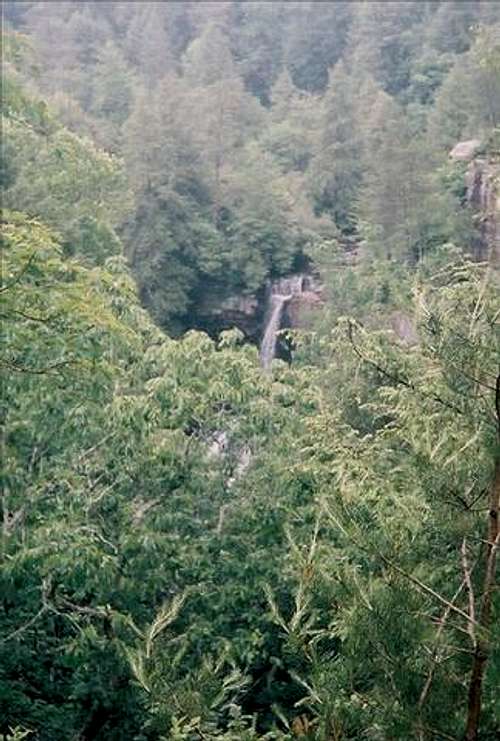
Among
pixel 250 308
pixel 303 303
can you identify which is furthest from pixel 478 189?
pixel 250 308

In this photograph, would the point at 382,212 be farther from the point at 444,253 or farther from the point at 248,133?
the point at 248,133

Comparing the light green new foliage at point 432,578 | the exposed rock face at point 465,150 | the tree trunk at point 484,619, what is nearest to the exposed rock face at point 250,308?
the exposed rock face at point 465,150

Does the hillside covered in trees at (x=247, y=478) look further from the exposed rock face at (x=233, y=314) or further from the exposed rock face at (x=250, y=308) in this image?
the exposed rock face at (x=233, y=314)

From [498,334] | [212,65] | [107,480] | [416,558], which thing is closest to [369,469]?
[416,558]

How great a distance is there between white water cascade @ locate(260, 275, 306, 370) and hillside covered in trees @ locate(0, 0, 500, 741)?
17 centimetres

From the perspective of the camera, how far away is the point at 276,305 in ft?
70.7

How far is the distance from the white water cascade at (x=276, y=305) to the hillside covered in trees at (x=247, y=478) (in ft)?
0.57

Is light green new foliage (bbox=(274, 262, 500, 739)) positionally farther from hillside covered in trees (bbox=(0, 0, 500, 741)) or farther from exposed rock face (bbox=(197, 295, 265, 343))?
exposed rock face (bbox=(197, 295, 265, 343))

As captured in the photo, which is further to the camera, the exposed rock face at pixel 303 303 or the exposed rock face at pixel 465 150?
the exposed rock face at pixel 465 150

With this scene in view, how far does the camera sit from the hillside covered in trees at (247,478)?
128 inches

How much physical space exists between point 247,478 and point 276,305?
13.9 m

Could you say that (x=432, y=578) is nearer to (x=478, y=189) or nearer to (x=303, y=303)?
(x=478, y=189)

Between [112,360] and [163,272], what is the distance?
1327 centimetres

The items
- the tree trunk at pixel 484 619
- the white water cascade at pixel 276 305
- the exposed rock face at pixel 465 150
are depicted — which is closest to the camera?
the tree trunk at pixel 484 619
